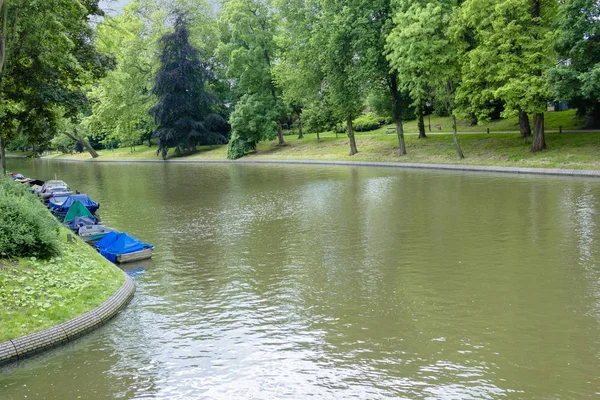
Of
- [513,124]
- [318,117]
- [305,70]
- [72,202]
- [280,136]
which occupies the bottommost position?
[72,202]

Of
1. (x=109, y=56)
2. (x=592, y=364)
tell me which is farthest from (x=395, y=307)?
(x=109, y=56)

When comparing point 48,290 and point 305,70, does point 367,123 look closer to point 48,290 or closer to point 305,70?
point 305,70

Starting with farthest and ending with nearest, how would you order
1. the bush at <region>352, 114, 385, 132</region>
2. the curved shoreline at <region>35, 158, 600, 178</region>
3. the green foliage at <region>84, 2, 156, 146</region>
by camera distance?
the green foliage at <region>84, 2, 156, 146</region>
the bush at <region>352, 114, 385, 132</region>
the curved shoreline at <region>35, 158, 600, 178</region>

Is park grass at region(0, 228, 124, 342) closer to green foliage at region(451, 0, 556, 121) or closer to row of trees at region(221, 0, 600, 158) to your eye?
row of trees at region(221, 0, 600, 158)

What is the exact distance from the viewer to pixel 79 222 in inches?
848

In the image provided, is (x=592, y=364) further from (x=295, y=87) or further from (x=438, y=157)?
(x=295, y=87)

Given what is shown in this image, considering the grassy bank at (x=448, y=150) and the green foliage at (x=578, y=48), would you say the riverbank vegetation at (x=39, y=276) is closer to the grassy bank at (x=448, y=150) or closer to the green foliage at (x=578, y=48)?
the grassy bank at (x=448, y=150)

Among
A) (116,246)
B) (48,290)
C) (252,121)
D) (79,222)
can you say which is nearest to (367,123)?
(252,121)

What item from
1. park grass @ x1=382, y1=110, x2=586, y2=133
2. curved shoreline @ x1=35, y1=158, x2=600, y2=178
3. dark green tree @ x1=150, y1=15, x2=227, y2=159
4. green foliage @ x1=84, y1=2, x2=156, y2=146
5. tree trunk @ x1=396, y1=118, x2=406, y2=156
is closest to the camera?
curved shoreline @ x1=35, y1=158, x2=600, y2=178

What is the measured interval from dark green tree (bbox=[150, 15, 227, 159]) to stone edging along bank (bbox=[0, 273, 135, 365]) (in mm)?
58999

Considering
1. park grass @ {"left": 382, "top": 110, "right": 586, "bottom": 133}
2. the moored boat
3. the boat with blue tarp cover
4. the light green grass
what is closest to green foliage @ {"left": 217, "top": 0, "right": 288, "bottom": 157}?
the light green grass

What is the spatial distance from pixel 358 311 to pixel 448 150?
111 ft

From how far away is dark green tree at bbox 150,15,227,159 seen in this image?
6838cm

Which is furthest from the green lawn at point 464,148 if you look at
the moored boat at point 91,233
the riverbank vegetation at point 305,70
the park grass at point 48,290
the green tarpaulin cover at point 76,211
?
the park grass at point 48,290
